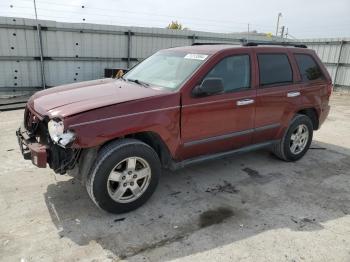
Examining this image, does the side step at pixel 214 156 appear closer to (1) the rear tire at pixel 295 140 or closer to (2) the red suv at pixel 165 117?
(2) the red suv at pixel 165 117

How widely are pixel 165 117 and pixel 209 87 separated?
63 cm

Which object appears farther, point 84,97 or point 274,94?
point 274,94

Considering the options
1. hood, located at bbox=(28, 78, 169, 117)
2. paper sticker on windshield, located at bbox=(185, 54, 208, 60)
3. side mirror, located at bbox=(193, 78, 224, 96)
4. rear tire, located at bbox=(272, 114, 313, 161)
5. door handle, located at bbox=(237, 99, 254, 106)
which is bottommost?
rear tire, located at bbox=(272, 114, 313, 161)

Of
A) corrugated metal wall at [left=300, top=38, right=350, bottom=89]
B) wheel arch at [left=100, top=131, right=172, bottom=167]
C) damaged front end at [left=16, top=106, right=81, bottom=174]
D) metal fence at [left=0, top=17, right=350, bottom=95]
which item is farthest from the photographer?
corrugated metal wall at [left=300, top=38, right=350, bottom=89]

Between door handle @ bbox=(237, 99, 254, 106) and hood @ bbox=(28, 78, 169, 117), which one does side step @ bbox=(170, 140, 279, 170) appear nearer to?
door handle @ bbox=(237, 99, 254, 106)

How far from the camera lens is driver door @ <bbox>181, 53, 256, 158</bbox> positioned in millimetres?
3814

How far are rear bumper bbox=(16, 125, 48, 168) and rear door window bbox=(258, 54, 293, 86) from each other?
2947 millimetres

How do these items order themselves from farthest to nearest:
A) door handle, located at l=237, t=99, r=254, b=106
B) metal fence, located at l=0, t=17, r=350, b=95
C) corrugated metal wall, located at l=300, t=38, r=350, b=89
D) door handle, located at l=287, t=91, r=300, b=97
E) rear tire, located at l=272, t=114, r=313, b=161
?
1. corrugated metal wall, located at l=300, t=38, r=350, b=89
2. metal fence, located at l=0, t=17, r=350, b=95
3. rear tire, located at l=272, t=114, r=313, b=161
4. door handle, located at l=287, t=91, r=300, b=97
5. door handle, located at l=237, t=99, r=254, b=106

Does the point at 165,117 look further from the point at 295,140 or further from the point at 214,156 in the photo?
the point at 295,140

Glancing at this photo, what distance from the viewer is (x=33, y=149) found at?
10.7ft

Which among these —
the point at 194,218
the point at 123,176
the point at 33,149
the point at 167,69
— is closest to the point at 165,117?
the point at 123,176

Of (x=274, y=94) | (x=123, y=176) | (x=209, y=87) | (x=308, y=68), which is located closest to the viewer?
(x=123, y=176)

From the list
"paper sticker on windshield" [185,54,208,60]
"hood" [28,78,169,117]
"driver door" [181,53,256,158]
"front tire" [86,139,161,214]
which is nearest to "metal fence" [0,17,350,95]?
"driver door" [181,53,256,158]

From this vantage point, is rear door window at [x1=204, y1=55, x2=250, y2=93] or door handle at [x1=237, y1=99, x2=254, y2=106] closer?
rear door window at [x1=204, y1=55, x2=250, y2=93]
